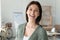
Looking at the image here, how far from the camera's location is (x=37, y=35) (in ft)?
3.49

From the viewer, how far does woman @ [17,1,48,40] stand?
1.06m

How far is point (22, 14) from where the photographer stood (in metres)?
4.56

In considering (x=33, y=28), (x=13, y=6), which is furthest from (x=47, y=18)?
(x=33, y=28)

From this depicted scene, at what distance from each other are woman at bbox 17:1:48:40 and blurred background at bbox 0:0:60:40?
3195 millimetres

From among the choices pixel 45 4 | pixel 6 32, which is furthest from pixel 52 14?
pixel 6 32

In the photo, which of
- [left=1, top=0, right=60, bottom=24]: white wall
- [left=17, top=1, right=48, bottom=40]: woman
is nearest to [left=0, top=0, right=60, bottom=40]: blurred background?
[left=1, top=0, right=60, bottom=24]: white wall

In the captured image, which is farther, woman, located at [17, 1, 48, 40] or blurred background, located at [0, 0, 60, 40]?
blurred background, located at [0, 0, 60, 40]

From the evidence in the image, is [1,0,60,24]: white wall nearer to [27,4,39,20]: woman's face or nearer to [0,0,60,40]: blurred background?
[0,0,60,40]: blurred background

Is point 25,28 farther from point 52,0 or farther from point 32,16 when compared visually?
point 52,0

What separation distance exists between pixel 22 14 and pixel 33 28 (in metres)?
3.49

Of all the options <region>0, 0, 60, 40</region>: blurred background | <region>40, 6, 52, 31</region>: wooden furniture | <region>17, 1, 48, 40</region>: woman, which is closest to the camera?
<region>17, 1, 48, 40</region>: woman

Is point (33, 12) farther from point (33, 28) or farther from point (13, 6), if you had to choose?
point (13, 6)

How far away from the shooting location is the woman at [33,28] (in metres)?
1.06

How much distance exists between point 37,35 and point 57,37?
3.37 meters
